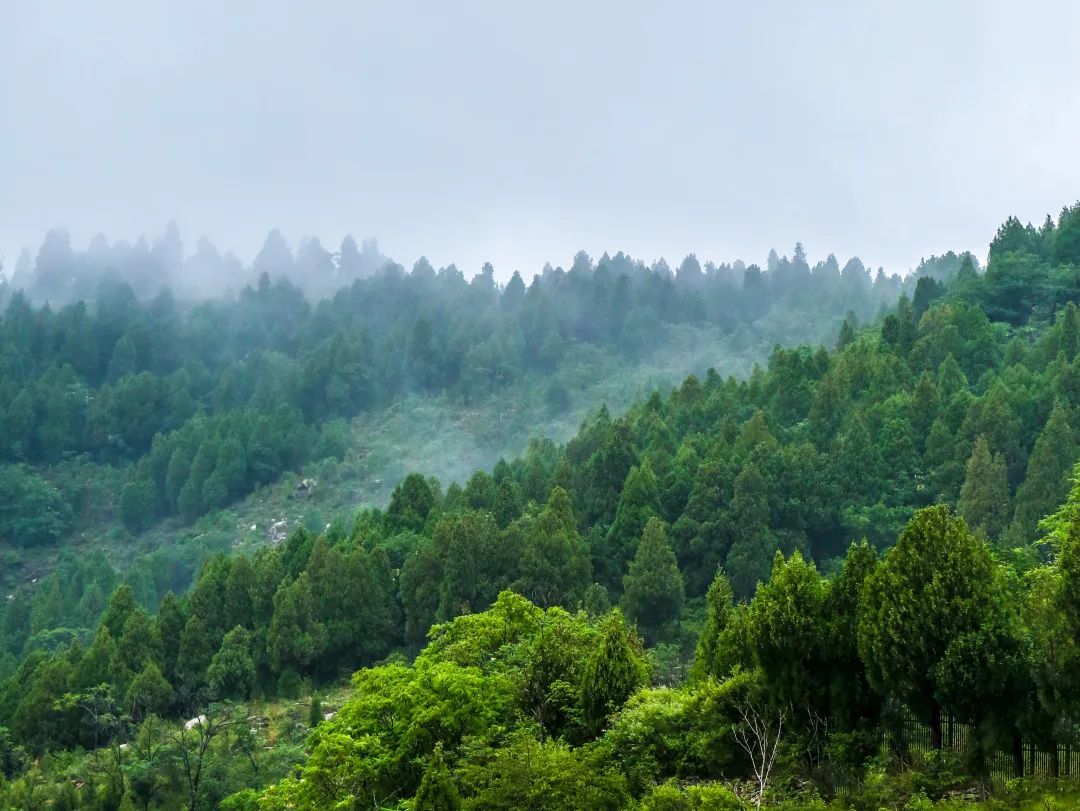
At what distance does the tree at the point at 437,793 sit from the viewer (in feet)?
59.4

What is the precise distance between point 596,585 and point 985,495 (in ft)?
40.2

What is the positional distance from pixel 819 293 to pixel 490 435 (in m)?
36.2

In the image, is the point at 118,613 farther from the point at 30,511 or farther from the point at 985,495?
the point at 30,511

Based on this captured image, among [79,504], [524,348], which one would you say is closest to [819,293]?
[524,348]

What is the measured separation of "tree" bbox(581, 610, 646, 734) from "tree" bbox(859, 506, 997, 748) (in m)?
4.54

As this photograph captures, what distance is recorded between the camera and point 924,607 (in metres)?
17.2

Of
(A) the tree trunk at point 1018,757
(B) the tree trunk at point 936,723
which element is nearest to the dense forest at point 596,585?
(A) the tree trunk at point 1018,757

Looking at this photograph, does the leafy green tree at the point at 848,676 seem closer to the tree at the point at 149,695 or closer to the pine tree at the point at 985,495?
the pine tree at the point at 985,495

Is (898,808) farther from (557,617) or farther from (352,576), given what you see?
(352,576)

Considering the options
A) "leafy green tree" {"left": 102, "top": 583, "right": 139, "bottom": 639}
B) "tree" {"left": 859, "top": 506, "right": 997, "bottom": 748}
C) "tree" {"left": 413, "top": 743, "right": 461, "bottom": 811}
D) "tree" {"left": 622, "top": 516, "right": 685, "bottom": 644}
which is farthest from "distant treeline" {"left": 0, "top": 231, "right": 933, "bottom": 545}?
"tree" {"left": 859, "top": 506, "right": 997, "bottom": 748}

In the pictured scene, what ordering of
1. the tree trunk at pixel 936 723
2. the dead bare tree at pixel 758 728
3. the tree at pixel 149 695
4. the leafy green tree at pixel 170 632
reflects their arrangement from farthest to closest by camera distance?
the leafy green tree at pixel 170 632 → the tree at pixel 149 695 → the dead bare tree at pixel 758 728 → the tree trunk at pixel 936 723

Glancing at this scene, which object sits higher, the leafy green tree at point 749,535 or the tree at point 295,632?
the leafy green tree at point 749,535

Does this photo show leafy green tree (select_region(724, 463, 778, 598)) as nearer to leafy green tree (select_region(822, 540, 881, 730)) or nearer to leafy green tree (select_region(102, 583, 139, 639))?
leafy green tree (select_region(822, 540, 881, 730))

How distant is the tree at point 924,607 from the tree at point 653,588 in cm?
1879
